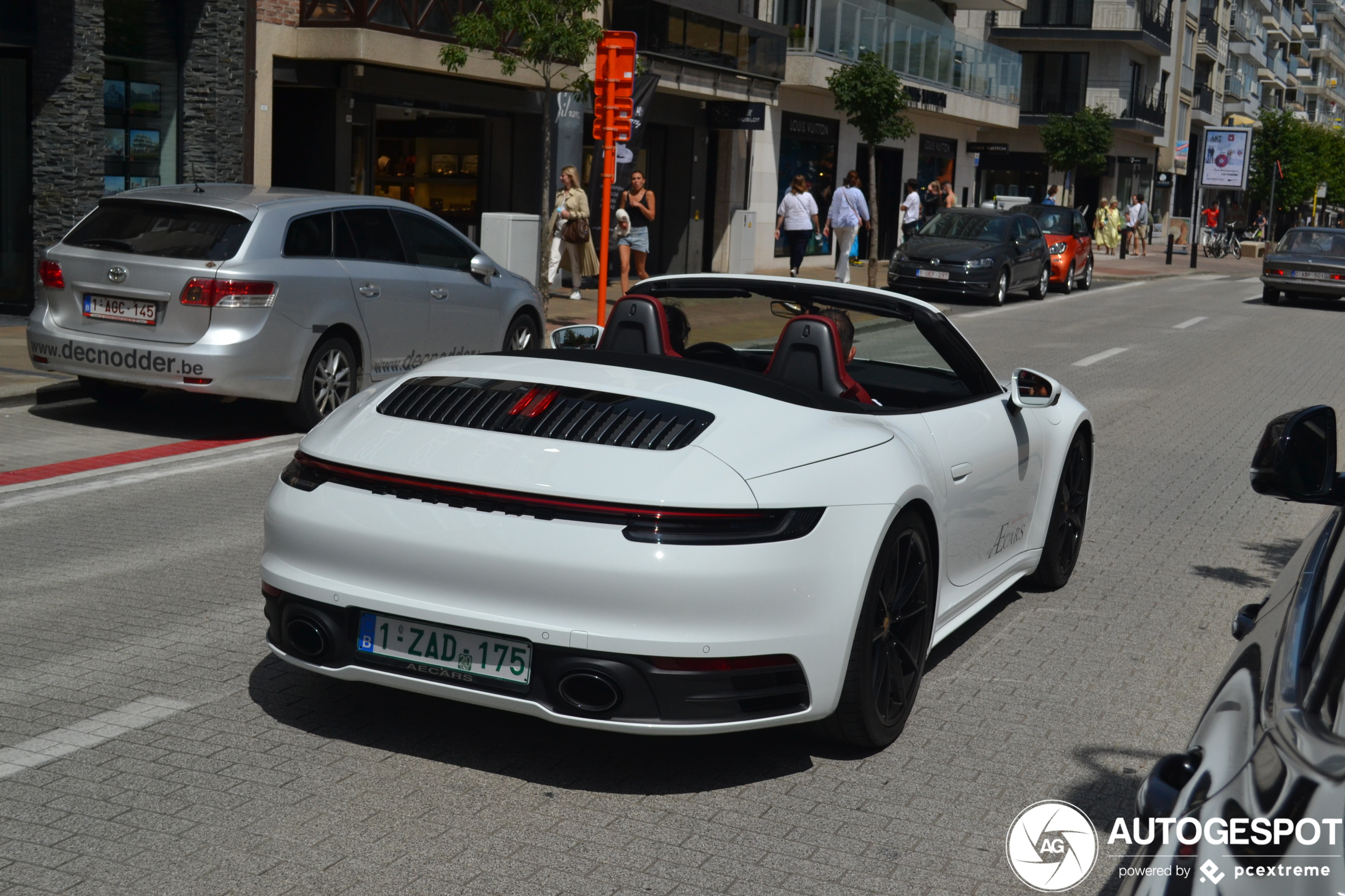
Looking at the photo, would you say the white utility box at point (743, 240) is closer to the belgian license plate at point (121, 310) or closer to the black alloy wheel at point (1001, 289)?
the black alloy wheel at point (1001, 289)

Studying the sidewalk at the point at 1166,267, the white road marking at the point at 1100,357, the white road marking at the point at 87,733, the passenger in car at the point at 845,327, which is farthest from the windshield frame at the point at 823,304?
the sidewalk at the point at 1166,267

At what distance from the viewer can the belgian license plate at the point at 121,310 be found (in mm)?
10031

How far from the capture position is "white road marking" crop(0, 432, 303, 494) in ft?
27.7

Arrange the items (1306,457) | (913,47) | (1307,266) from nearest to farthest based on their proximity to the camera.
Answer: (1306,457) < (1307,266) < (913,47)

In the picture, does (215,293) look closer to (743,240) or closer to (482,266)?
(482,266)

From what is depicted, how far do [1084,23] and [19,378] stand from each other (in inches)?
2358

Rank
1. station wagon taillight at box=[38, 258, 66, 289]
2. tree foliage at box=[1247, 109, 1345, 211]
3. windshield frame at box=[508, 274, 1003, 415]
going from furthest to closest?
tree foliage at box=[1247, 109, 1345, 211] → station wagon taillight at box=[38, 258, 66, 289] → windshield frame at box=[508, 274, 1003, 415]

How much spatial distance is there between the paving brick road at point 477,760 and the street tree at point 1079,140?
50.7 m

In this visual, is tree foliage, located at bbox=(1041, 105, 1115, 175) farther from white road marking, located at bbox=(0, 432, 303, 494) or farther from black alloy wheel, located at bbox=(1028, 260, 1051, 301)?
white road marking, located at bbox=(0, 432, 303, 494)

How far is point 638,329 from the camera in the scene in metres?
5.31

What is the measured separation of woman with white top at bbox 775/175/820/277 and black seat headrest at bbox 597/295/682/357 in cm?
2144

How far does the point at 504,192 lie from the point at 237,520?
1820cm

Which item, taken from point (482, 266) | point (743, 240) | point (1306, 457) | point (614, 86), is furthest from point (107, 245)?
point (743, 240)

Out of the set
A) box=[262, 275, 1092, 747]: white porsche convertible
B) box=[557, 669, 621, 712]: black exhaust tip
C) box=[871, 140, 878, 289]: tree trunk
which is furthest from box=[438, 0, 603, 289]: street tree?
box=[557, 669, 621, 712]: black exhaust tip
